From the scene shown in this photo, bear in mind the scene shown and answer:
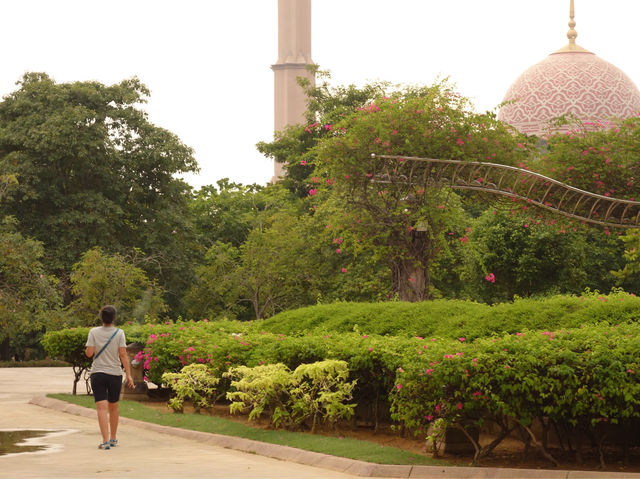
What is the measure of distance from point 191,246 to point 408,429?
34648mm

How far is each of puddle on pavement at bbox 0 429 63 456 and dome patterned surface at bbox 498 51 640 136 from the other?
40.9 meters

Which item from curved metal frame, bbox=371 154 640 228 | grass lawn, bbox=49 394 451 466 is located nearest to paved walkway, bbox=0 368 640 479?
grass lawn, bbox=49 394 451 466

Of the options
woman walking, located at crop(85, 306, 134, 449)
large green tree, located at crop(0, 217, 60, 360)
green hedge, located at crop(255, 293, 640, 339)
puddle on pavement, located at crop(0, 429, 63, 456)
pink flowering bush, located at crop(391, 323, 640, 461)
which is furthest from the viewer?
large green tree, located at crop(0, 217, 60, 360)

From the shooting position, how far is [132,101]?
45.2 meters

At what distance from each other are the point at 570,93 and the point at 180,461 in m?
44.7

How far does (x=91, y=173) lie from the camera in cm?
4484

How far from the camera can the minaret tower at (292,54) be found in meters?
70.4

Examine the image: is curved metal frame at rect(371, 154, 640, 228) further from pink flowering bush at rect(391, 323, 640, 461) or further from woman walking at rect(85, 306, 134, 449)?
woman walking at rect(85, 306, 134, 449)

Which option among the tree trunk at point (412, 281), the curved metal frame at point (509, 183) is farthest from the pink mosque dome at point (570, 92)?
the tree trunk at point (412, 281)

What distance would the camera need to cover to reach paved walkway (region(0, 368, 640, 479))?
1055cm

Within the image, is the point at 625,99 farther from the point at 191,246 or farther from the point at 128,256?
the point at 128,256

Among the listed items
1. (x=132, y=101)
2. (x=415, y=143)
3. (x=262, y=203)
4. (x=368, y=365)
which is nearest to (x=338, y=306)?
(x=368, y=365)

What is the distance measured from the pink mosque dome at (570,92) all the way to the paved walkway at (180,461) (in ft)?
133

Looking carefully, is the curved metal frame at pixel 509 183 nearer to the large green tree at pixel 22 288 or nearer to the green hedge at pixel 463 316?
the green hedge at pixel 463 316
